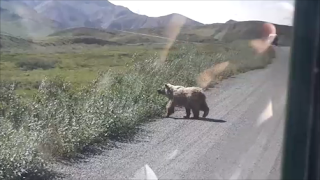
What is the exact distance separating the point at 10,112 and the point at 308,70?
20.6ft

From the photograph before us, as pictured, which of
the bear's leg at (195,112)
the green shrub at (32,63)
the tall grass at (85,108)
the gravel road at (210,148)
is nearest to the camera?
the gravel road at (210,148)

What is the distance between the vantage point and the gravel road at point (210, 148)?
6059 millimetres

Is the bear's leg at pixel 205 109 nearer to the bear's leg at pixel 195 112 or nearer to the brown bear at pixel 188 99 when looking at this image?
the brown bear at pixel 188 99

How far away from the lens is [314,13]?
257cm

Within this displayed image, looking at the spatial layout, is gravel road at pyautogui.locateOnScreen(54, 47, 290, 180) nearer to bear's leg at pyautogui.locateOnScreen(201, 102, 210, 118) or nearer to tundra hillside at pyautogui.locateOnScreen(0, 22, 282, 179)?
bear's leg at pyautogui.locateOnScreen(201, 102, 210, 118)

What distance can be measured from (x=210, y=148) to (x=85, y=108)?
9.06 feet

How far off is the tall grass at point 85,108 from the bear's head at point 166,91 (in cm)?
13

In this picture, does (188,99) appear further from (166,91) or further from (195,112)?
(166,91)

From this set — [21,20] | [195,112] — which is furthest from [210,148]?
[21,20]

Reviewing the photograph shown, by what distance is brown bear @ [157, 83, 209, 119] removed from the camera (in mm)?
9172

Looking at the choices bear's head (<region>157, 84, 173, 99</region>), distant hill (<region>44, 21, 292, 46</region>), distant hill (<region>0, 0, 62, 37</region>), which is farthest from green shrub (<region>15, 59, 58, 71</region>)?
bear's head (<region>157, 84, 173, 99</region>)

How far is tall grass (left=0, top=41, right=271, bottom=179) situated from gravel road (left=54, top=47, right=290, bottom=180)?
0.48m

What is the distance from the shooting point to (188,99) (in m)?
9.36

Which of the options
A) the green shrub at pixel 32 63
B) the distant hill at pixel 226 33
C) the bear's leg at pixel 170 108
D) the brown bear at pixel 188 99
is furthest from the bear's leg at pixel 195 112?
the green shrub at pixel 32 63
